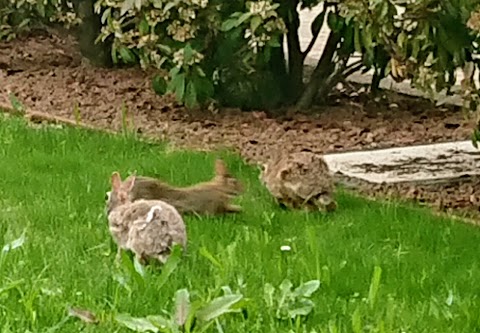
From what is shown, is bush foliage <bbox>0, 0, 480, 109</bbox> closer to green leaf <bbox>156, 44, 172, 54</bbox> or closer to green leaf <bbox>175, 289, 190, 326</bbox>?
green leaf <bbox>156, 44, 172, 54</bbox>

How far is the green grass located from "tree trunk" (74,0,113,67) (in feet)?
13.3

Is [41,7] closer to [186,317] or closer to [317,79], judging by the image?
[317,79]

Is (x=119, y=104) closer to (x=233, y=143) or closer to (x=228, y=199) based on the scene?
(x=233, y=143)

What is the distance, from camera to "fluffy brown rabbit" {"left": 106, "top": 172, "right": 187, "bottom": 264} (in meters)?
5.34

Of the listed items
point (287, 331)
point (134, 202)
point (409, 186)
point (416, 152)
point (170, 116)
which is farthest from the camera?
point (170, 116)

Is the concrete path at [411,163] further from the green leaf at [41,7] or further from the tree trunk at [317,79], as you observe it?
the green leaf at [41,7]

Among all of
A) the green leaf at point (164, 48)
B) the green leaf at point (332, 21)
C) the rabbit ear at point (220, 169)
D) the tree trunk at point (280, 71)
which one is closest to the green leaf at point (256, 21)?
the green leaf at point (332, 21)

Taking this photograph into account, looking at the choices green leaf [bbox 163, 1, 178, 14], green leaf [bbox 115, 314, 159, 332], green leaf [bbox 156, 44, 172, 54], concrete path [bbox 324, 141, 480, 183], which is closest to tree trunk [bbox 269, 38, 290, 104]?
green leaf [bbox 156, 44, 172, 54]

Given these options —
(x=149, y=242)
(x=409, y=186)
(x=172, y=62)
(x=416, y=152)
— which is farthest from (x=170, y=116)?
(x=149, y=242)

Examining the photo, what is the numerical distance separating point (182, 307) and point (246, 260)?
0.99 m

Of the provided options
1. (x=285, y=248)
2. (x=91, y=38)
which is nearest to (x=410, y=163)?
(x=285, y=248)

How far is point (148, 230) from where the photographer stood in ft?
17.5

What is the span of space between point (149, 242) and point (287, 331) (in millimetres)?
887

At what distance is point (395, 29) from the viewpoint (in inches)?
257
